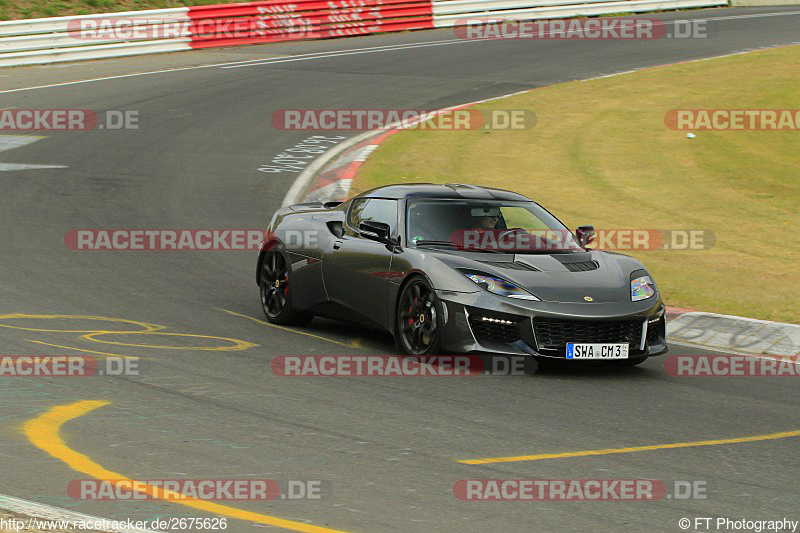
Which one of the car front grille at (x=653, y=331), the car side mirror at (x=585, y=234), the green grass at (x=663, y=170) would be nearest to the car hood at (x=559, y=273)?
the car front grille at (x=653, y=331)

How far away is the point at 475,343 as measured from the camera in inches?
355

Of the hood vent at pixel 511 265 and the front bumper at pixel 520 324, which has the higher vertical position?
the hood vent at pixel 511 265

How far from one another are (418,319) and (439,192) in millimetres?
1453

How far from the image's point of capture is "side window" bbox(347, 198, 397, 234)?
10287mm

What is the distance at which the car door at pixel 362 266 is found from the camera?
991 cm

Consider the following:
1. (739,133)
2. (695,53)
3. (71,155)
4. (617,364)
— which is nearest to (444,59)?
(695,53)

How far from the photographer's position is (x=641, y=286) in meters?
9.58

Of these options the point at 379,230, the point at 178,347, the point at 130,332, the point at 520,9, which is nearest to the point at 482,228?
the point at 379,230

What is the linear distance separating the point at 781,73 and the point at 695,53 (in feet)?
13.6

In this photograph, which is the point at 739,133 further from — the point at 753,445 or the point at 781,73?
the point at 753,445

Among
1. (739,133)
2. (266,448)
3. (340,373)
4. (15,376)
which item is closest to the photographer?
(266,448)

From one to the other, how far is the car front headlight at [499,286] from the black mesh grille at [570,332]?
0.73ft

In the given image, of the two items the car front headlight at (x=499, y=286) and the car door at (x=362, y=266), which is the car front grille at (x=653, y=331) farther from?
the car door at (x=362, y=266)

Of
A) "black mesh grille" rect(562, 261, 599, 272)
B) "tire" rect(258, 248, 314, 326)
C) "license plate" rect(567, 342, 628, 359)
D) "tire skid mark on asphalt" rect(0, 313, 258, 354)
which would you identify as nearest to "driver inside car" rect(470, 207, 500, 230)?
"black mesh grille" rect(562, 261, 599, 272)
